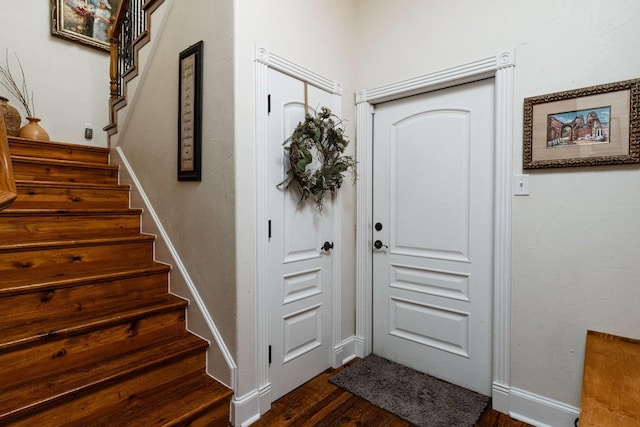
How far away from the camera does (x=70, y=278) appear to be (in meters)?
1.76

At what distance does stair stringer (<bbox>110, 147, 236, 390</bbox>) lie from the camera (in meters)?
1.76

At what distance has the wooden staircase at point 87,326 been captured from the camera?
1399mm

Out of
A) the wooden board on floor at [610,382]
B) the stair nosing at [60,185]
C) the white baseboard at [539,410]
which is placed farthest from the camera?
the stair nosing at [60,185]

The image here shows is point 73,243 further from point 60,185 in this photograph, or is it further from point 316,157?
point 316,157

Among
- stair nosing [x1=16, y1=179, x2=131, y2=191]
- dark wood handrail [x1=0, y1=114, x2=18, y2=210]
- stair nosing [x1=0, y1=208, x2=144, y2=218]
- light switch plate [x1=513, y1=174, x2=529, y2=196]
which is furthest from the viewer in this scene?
stair nosing [x1=16, y1=179, x2=131, y2=191]

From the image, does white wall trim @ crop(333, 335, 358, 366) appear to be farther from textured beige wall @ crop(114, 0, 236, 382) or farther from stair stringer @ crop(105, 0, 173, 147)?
stair stringer @ crop(105, 0, 173, 147)

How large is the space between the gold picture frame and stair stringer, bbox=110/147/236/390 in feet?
6.50

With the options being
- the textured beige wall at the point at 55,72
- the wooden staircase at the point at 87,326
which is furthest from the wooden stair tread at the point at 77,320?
the textured beige wall at the point at 55,72

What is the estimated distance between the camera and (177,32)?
2115 millimetres

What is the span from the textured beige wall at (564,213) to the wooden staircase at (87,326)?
175 centimetres

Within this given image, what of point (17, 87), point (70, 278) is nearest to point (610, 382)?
point (70, 278)

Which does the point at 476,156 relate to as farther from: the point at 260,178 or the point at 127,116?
the point at 127,116

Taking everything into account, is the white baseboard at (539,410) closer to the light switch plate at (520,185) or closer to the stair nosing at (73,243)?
the light switch plate at (520,185)

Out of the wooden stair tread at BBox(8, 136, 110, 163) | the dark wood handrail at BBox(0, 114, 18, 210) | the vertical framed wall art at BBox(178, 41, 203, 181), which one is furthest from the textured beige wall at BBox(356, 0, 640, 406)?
the wooden stair tread at BBox(8, 136, 110, 163)
